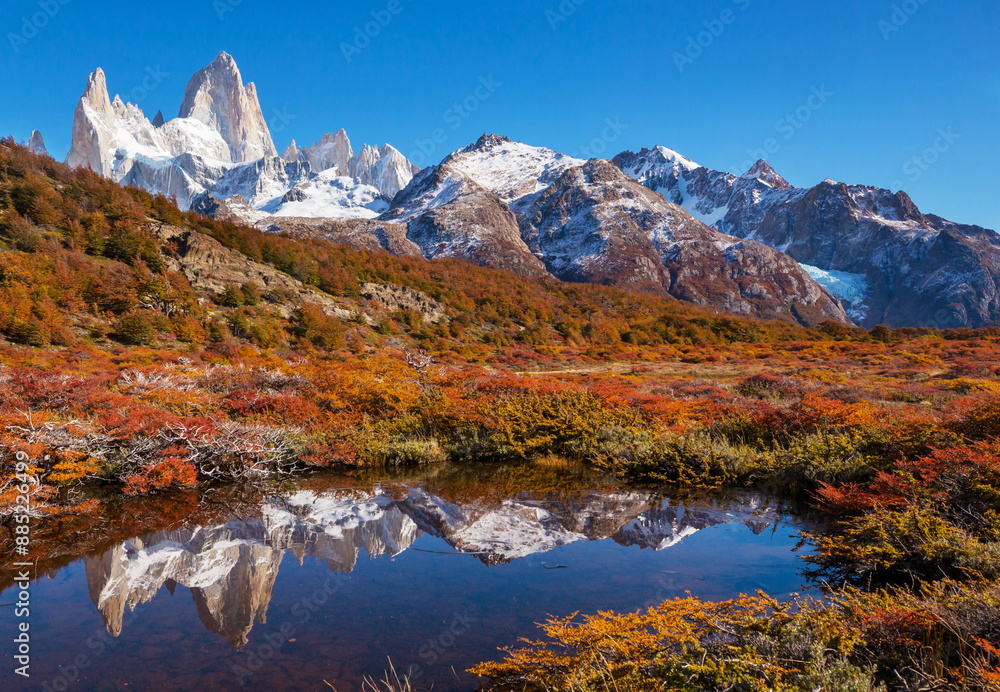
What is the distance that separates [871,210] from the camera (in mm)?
191625

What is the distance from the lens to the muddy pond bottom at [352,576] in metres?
4.02

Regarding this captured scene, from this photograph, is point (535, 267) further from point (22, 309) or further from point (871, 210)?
point (871, 210)

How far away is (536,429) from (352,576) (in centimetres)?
639

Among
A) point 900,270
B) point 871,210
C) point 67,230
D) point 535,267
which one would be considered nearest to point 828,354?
point 67,230

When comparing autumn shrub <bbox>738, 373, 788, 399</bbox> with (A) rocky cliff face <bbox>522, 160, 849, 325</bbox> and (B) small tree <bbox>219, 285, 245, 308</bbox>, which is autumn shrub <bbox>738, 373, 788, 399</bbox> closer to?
(B) small tree <bbox>219, 285, 245, 308</bbox>

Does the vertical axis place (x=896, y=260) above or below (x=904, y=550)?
above

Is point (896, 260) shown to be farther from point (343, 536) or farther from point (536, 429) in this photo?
point (343, 536)

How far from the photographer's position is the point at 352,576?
5578 mm

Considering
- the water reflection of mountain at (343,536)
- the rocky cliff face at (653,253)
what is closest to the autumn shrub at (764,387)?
the water reflection of mountain at (343,536)

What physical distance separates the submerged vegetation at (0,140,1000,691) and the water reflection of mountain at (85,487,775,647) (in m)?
1.65

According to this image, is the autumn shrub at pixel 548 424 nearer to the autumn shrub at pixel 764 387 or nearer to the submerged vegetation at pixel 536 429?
the submerged vegetation at pixel 536 429

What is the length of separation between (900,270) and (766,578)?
681 ft

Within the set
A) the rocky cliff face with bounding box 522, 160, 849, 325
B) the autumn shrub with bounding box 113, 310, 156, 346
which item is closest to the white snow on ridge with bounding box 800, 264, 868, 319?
the rocky cliff face with bounding box 522, 160, 849, 325

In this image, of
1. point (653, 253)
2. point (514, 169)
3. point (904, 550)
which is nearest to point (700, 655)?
point (904, 550)
